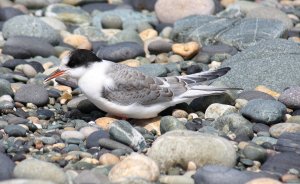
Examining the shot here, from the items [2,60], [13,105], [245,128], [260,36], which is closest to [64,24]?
[2,60]

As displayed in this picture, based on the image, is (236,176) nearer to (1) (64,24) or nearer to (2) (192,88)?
(2) (192,88)

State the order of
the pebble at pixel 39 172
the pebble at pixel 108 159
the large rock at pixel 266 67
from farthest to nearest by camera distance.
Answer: the large rock at pixel 266 67 < the pebble at pixel 108 159 < the pebble at pixel 39 172

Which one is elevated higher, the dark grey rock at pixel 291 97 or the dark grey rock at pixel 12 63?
the dark grey rock at pixel 291 97

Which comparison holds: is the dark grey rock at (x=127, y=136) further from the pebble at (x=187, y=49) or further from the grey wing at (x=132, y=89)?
the pebble at (x=187, y=49)

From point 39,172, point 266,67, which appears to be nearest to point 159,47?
point 266,67

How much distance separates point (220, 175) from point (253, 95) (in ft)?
7.99

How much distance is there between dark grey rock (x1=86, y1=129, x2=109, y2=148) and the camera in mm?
6691

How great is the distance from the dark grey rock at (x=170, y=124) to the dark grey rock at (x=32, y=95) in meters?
1.45

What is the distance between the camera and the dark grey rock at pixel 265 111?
285 inches

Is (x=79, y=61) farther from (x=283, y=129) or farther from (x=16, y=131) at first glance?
(x=283, y=129)

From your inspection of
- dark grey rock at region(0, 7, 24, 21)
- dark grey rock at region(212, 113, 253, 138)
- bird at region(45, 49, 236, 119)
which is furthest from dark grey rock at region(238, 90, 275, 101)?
dark grey rock at region(0, 7, 24, 21)

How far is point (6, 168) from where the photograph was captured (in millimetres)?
5867

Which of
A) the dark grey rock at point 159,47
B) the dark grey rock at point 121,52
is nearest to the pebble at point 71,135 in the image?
the dark grey rock at point 121,52

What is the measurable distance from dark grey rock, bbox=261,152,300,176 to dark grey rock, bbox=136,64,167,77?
2678 mm
